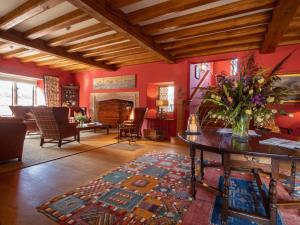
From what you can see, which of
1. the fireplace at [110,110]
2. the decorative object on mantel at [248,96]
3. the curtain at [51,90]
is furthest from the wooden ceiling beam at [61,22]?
the fireplace at [110,110]

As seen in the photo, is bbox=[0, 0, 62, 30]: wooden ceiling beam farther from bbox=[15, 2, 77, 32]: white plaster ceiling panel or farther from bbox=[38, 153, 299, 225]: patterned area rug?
bbox=[38, 153, 299, 225]: patterned area rug

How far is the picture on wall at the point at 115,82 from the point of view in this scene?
21.2 ft

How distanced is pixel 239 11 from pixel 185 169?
282 cm

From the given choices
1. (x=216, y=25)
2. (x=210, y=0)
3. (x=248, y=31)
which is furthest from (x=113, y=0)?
Answer: (x=248, y=31)

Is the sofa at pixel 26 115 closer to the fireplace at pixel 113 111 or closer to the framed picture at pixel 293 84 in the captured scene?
the fireplace at pixel 113 111

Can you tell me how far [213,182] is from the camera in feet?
8.00

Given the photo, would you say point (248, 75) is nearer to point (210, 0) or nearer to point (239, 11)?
point (210, 0)

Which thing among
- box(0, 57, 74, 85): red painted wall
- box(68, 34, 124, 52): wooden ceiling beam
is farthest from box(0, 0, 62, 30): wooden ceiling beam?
box(0, 57, 74, 85): red painted wall

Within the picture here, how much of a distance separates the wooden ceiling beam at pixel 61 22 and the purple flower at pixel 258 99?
9.91 ft

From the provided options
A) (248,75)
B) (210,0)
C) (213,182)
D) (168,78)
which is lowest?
(213,182)

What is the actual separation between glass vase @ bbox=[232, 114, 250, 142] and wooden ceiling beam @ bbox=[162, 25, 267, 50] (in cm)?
267

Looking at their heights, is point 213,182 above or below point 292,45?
below

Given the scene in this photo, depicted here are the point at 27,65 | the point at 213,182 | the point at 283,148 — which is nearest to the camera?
the point at 283,148

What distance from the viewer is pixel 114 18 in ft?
9.34
